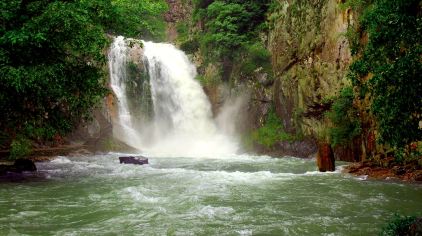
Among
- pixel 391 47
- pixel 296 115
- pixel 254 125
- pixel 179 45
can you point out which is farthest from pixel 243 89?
pixel 391 47

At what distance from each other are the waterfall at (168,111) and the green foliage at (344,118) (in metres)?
12.6

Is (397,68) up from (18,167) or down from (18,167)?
up

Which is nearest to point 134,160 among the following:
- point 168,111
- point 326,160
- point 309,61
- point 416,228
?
point 326,160

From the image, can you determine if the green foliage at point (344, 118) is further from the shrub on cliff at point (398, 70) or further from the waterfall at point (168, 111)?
the waterfall at point (168, 111)

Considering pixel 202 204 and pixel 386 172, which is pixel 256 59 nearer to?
pixel 386 172

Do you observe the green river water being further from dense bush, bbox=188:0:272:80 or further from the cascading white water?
the cascading white water

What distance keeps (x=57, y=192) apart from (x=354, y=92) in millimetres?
12721

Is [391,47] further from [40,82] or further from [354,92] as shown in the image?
[354,92]

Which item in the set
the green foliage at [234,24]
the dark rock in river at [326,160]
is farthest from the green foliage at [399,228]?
the green foliage at [234,24]

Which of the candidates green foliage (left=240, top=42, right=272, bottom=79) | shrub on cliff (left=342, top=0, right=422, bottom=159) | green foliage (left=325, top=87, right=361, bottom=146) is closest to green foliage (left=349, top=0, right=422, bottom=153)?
shrub on cliff (left=342, top=0, right=422, bottom=159)

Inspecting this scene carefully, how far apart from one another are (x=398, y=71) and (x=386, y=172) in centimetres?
860

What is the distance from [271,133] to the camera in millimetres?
27688

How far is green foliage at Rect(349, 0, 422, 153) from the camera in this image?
26.2 ft

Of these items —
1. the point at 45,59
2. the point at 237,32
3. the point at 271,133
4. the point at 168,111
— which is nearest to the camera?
the point at 45,59
